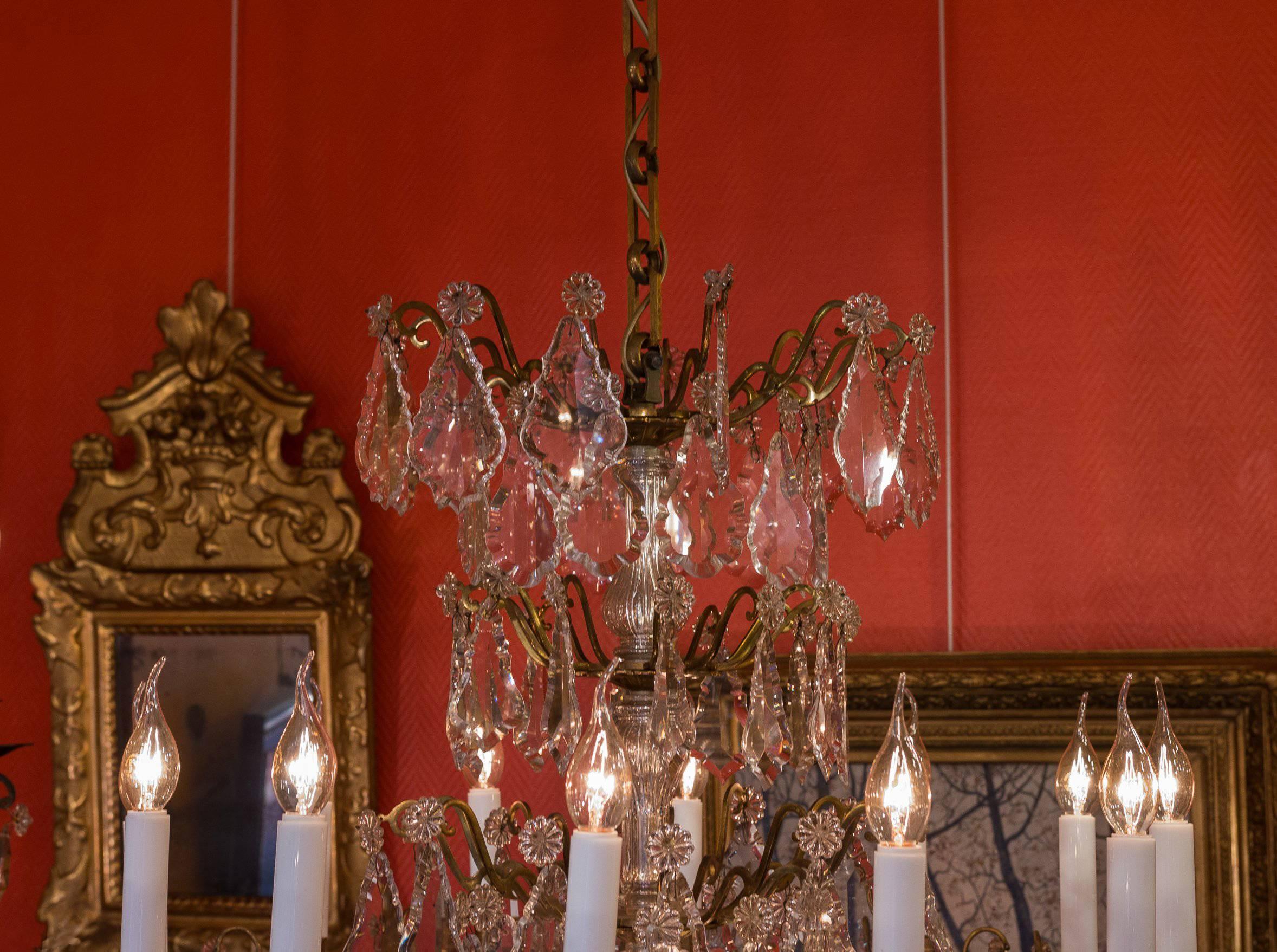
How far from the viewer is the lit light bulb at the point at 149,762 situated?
1039 mm

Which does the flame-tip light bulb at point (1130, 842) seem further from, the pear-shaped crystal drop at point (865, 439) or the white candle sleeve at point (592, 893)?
the white candle sleeve at point (592, 893)

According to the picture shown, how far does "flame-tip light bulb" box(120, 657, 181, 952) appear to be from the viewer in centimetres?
99

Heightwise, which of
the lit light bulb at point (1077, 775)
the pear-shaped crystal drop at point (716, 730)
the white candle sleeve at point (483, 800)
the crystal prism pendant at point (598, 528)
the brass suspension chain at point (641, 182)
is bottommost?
the white candle sleeve at point (483, 800)

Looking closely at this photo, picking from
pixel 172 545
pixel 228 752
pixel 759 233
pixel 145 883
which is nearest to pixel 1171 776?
pixel 145 883

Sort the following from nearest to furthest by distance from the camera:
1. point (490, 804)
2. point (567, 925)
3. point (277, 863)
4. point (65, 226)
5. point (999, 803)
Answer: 1. point (567, 925)
2. point (277, 863)
3. point (490, 804)
4. point (999, 803)
5. point (65, 226)

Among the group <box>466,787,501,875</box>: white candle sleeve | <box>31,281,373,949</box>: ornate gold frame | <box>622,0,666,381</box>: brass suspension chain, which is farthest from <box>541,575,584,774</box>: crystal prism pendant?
<box>31,281,373,949</box>: ornate gold frame

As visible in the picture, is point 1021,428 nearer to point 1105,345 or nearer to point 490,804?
point 1105,345

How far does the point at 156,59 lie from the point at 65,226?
33 cm

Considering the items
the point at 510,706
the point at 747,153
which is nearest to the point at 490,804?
the point at 510,706

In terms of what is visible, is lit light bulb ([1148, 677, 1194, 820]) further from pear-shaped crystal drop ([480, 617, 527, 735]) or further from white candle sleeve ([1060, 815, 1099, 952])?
pear-shaped crystal drop ([480, 617, 527, 735])

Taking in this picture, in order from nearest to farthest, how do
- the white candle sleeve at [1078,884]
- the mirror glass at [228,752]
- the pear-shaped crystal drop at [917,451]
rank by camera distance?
the pear-shaped crystal drop at [917,451] < the white candle sleeve at [1078,884] < the mirror glass at [228,752]

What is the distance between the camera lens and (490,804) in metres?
1.34

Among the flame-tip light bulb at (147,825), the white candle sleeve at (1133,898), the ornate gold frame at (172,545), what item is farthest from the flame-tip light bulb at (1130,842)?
the ornate gold frame at (172,545)

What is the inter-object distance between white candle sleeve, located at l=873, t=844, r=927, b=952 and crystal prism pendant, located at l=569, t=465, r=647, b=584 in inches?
10.5
